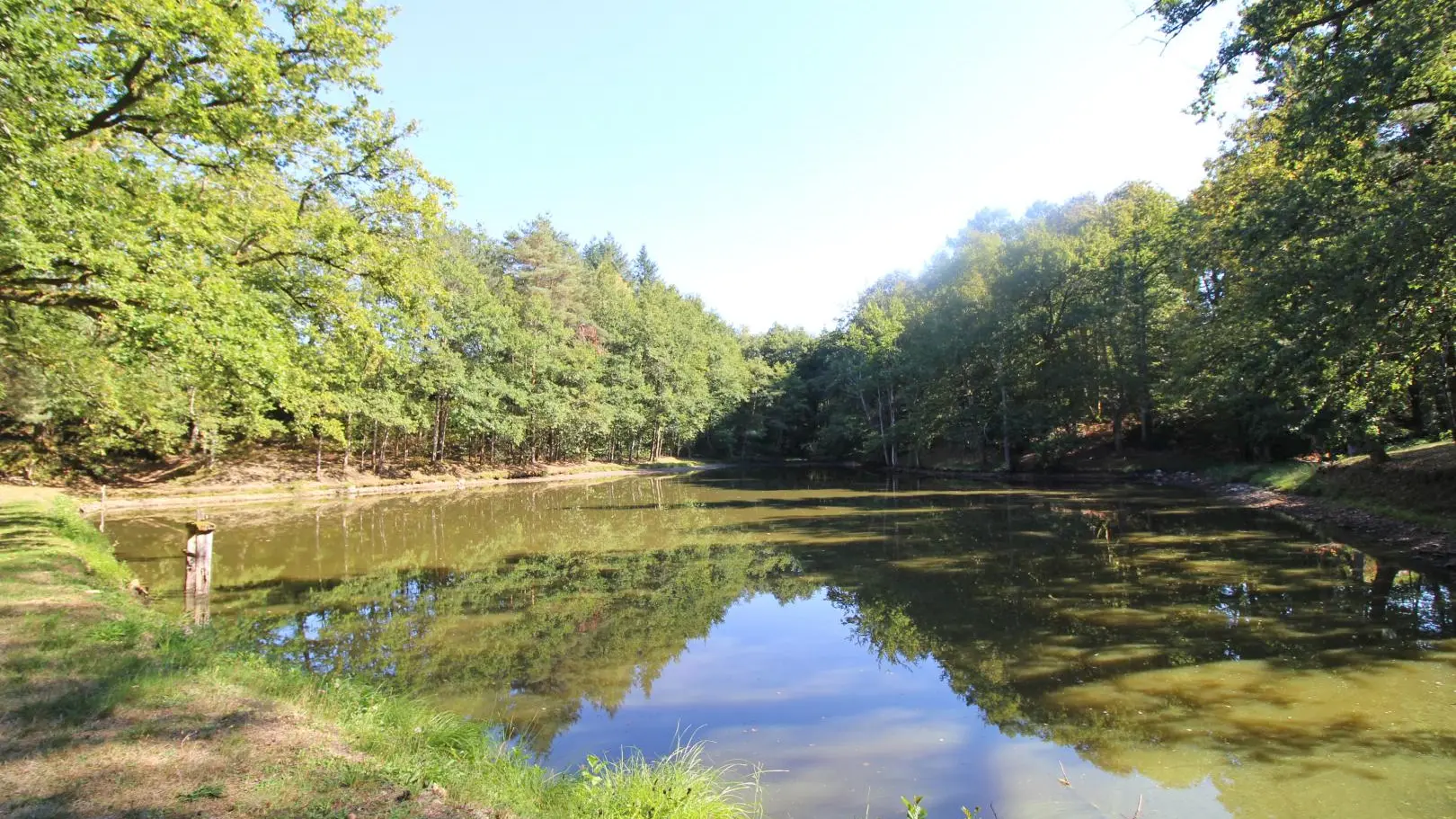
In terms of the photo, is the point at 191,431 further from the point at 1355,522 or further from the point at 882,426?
the point at 1355,522

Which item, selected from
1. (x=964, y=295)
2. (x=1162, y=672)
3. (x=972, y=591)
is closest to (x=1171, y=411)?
(x=964, y=295)

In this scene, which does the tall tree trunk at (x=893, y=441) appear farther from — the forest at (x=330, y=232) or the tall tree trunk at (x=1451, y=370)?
the tall tree trunk at (x=1451, y=370)

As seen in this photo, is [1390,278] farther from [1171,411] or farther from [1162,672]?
[1171,411]

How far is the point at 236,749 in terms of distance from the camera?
391cm

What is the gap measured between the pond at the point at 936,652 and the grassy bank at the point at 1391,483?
2369mm

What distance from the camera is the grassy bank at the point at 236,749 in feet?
11.0

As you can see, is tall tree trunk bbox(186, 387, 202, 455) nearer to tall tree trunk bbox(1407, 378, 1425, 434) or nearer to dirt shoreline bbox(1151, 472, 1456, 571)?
dirt shoreline bbox(1151, 472, 1456, 571)

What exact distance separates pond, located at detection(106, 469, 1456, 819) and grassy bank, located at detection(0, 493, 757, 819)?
1.21m

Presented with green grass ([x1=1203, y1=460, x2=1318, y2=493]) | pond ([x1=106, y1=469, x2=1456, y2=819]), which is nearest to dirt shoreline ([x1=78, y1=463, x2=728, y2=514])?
pond ([x1=106, y1=469, x2=1456, y2=819])

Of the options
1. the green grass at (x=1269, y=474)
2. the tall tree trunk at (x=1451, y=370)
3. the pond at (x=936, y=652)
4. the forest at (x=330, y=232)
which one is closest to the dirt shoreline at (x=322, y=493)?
the forest at (x=330, y=232)

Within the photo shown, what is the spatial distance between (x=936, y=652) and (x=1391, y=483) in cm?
1648

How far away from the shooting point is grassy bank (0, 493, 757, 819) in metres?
3.34

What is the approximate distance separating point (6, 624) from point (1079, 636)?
38.3ft

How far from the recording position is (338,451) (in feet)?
126
